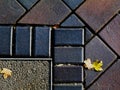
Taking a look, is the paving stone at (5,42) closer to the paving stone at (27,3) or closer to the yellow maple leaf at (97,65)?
the paving stone at (27,3)

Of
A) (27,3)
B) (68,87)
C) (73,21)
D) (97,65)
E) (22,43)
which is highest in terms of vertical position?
(27,3)

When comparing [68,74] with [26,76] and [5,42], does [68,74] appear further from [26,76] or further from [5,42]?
[5,42]

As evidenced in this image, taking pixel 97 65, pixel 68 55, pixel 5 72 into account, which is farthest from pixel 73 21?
pixel 5 72

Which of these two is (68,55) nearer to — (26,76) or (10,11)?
(26,76)

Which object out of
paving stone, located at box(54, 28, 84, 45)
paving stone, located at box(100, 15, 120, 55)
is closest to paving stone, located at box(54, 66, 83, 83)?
paving stone, located at box(54, 28, 84, 45)

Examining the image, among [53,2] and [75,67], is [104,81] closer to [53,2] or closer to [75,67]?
[75,67]

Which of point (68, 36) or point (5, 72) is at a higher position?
point (68, 36)

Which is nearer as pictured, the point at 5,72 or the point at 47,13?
the point at 5,72

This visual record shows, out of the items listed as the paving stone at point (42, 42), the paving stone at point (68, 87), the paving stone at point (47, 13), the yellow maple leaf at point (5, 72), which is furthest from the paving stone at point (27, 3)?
the paving stone at point (68, 87)
